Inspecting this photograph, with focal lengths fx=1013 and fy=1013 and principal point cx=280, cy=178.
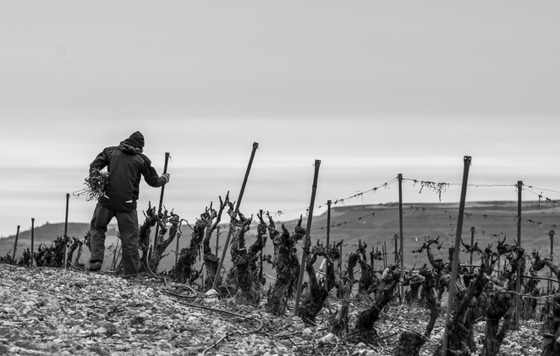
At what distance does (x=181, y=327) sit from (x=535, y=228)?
179 feet

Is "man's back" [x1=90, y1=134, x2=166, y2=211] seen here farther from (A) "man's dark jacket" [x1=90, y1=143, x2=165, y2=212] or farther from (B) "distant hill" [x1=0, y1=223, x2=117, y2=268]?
(B) "distant hill" [x1=0, y1=223, x2=117, y2=268]

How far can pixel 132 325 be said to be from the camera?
523 inches

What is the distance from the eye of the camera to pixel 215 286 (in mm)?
18875

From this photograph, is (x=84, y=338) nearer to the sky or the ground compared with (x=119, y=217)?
nearer to the ground

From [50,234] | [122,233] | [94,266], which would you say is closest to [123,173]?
[122,233]

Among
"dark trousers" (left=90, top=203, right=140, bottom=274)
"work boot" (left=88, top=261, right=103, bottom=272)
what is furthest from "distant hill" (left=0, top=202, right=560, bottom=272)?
"work boot" (left=88, top=261, right=103, bottom=272)

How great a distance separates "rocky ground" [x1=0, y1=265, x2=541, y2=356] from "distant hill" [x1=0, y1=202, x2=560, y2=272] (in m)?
37.4

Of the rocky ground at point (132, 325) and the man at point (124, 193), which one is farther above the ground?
the man at point (124, 193)

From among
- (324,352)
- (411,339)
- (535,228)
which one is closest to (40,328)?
(324,352)

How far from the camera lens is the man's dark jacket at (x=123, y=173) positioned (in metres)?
18.3

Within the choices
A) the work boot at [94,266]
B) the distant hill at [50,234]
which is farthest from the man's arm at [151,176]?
the distant hill at [50,234]

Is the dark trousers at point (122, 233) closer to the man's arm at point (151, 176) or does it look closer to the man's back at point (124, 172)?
the man's back at point (124, 172)

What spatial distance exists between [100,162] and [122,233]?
1363mm

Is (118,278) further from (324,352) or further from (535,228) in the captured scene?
(535,228)
